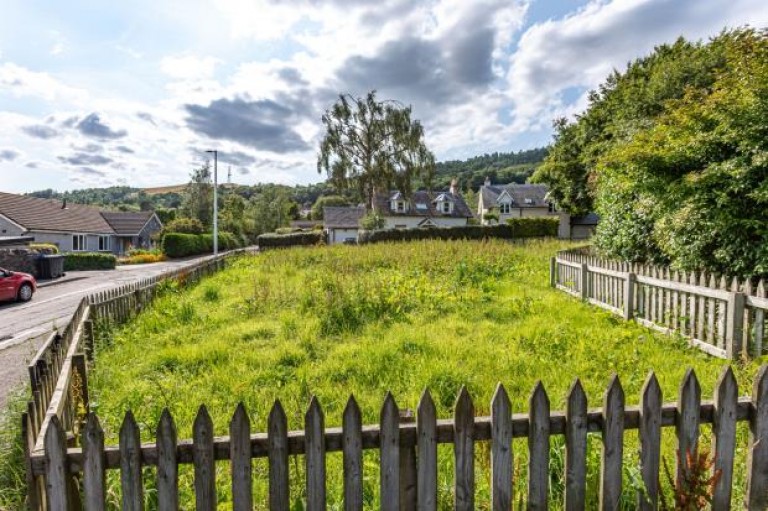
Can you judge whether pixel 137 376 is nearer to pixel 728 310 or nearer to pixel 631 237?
pixel 728 310

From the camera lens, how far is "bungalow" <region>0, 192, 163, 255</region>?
3316 centimetres

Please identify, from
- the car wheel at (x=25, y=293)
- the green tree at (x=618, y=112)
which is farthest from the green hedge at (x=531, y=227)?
the car wheel at (x=25, y=293)

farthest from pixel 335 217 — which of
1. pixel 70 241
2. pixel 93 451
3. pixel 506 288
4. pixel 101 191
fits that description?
pixel 101 191

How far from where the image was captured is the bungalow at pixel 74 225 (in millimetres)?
33156

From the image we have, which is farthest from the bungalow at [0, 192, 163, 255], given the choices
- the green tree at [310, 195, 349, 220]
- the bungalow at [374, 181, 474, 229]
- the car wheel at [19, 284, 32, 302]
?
the green tree at [310, 195, 349, 220]

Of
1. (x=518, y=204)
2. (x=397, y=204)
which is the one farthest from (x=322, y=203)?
(x=518, y=204)

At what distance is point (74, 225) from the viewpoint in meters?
39.5

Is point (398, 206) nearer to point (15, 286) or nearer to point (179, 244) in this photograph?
point (179, 244)

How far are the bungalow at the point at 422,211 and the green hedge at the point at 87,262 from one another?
86.5 feet

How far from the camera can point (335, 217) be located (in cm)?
5094

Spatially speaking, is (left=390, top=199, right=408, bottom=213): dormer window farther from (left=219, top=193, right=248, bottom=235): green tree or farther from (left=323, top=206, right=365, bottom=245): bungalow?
(left=219, top=193, right=248, bottom=235): green tree

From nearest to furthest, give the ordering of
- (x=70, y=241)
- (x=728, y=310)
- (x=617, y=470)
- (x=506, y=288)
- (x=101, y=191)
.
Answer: (x=617, y=470) < (x=728, y=310) < (x=506, y=288) < (x=70, y=241) < (x=101, y=191)

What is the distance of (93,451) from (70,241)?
4504cm

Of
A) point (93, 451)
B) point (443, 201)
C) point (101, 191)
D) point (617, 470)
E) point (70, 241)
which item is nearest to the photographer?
point (93, 451)
